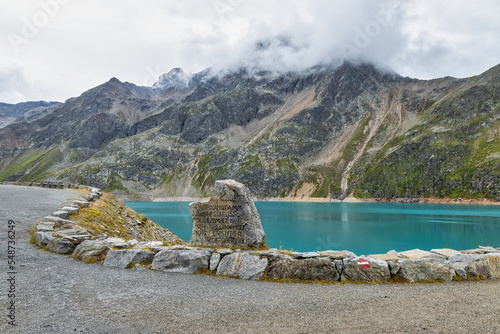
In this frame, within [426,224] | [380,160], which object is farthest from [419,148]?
[426,224]

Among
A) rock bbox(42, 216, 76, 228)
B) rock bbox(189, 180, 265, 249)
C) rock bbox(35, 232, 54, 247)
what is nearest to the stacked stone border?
rock bbox(35, 232, 54, 247)

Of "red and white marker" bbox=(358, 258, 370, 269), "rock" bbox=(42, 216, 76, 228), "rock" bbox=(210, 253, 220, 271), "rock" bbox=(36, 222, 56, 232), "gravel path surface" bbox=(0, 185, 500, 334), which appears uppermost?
"rock" bbox=(42, 216, 76, 228)

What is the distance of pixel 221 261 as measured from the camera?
1233 centimetres

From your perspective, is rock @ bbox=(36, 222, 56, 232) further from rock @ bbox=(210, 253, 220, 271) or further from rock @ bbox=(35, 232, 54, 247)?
rock @ bbox=(210, 253, 220, 271)

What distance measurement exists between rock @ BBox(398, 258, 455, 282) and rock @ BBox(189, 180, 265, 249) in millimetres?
7552

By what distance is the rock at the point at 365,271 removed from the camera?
447 inches

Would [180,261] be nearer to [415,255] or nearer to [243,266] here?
[243,266]

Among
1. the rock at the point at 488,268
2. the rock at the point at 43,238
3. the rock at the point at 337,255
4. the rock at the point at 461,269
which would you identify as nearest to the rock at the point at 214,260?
the rock at the point at 337,255

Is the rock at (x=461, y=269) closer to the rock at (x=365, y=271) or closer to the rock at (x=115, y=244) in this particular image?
the rock at (x=365, y=271)

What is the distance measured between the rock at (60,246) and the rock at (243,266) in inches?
271

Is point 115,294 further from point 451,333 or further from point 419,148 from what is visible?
point 419,148

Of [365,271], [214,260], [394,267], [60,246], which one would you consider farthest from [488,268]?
[60,246]

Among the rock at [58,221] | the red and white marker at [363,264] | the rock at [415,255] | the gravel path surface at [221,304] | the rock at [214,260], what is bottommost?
the gravel path surface at [221,304]

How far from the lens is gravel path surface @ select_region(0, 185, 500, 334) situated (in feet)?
24.0
